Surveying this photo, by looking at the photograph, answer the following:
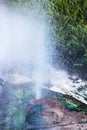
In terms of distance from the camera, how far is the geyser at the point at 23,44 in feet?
23.4

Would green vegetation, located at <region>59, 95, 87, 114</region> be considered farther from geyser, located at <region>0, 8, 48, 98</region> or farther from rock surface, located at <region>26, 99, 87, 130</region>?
geyser, located at <region>0, 8, 48, 98</region>

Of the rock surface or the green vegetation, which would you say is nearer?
the rock surface

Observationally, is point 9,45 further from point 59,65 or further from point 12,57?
point 59,65

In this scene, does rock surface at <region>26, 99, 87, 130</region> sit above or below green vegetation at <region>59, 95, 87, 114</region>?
below

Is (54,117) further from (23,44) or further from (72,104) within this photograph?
(23,44)

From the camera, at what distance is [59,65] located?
289 inches

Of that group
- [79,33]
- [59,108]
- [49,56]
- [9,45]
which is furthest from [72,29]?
[59,108]

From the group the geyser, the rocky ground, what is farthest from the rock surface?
the geyser

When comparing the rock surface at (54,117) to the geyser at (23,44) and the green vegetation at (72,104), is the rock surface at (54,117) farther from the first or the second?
the geyser at (23,44)

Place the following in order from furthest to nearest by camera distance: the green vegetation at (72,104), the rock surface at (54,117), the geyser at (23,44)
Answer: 1. the geyser at (23,44)
2. the green vegetation at (72,104)
3. the rock surface at (54,117)

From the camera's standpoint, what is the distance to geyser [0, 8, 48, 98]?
7.13 m

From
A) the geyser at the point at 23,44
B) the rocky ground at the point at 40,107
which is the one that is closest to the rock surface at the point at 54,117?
the rocky ground at the point at 40,107

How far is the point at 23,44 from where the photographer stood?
7633 mm

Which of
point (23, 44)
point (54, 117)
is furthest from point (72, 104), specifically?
point (23, 44)
